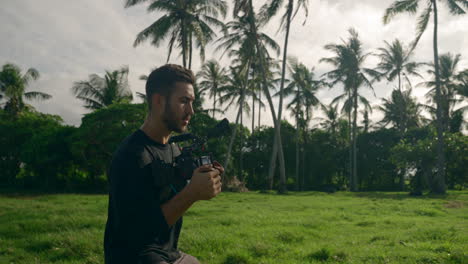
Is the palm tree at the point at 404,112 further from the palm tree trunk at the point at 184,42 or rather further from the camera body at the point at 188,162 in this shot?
the camera body at the point at 188,162

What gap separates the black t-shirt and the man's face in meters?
0.23

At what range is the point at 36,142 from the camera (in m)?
25.2

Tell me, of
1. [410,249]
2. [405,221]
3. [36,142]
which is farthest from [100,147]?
[410,249]

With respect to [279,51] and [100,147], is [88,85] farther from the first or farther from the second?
[279,51]

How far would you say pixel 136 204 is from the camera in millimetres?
1761

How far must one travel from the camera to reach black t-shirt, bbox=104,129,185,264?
1.77m

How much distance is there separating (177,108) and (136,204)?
0.64 meters

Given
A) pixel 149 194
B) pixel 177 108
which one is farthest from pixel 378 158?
pixel 149 194

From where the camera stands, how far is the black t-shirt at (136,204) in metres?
1.77

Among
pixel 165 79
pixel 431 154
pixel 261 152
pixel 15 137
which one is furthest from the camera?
pixel 261 152

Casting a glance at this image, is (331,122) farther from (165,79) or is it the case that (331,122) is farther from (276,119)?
(165,79)

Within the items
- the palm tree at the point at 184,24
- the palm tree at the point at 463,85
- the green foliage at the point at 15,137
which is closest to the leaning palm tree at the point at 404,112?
the palm tree at the point at 463,85

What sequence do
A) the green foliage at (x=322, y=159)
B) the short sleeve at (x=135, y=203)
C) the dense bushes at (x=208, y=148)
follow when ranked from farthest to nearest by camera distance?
the green foliage at (x=322, y=159), the dense bushes at (x=208, y=148), the short sleeve at (x=135, y=203)

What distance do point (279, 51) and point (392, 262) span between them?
23.8 metres
